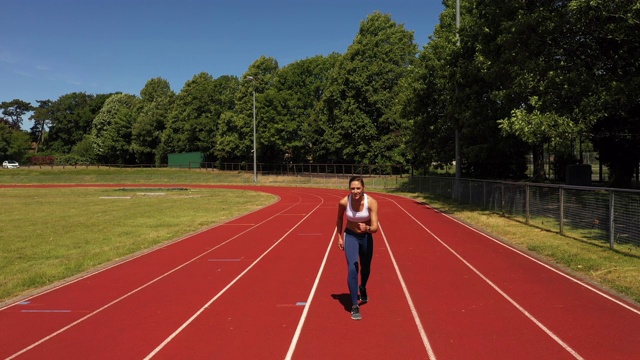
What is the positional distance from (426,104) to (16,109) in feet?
479

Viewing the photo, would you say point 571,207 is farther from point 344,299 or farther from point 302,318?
point 302,318

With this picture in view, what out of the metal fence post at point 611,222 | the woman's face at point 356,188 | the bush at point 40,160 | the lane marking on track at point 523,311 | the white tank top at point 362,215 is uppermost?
the bush at point 40,160

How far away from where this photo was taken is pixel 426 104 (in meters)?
30.9

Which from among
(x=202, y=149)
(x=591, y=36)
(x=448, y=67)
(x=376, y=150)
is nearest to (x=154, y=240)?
(x=591, y=36)

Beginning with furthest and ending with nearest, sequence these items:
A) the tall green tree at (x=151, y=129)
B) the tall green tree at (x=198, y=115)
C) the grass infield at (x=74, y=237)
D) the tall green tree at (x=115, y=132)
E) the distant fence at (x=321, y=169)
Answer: the tall green tree at (x=115, y=132), the tall green tree at (x=151, y=129), the tall green tree at (x=198, y=115), the distant fence at (x=321, y=169), the grass infield at (x=74, y=237)

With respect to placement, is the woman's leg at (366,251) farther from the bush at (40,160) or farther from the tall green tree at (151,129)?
the bush at (40,160)

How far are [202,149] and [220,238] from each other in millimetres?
63585

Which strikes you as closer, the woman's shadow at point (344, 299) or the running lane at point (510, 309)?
the running lane at point (510, 309)

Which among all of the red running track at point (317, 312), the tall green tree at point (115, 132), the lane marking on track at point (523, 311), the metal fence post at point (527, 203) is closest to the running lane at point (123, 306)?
the red running track at point (317, 312)

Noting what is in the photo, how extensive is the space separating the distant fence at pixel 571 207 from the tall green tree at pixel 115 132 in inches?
2995

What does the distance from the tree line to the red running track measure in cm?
895

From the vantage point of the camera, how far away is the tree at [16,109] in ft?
441

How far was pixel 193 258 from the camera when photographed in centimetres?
1052

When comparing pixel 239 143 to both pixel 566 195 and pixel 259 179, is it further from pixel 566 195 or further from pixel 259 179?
pixel 566 195
